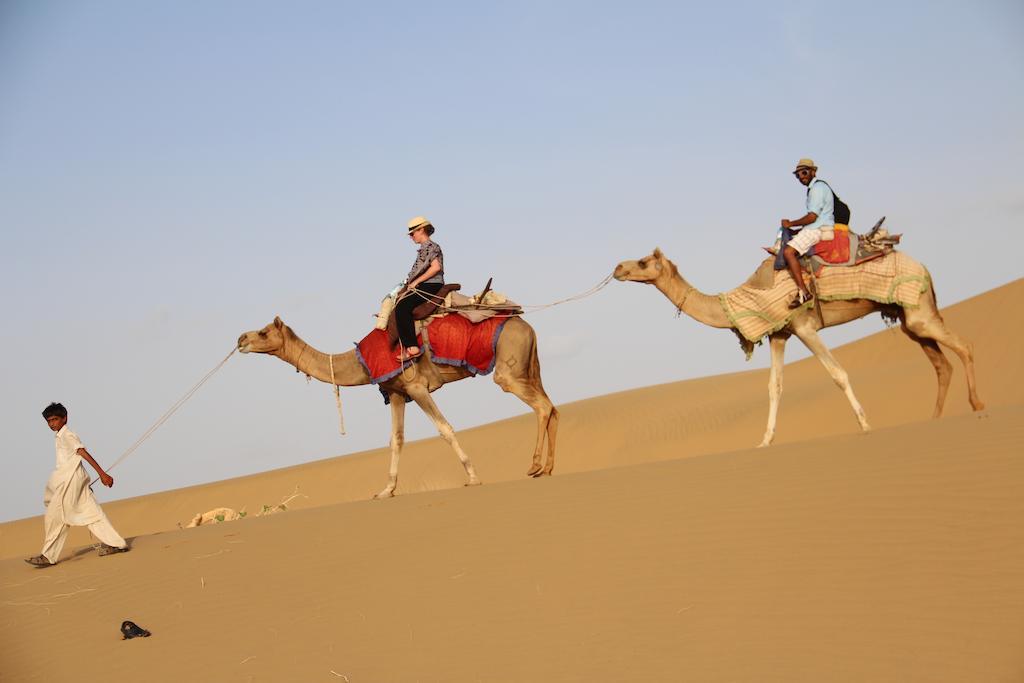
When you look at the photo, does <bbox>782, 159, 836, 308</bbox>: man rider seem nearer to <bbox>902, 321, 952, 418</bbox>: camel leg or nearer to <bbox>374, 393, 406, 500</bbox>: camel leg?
<bbox>902, 321, 952, 418</bbox>: camel leg

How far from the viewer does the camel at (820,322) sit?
12625mm

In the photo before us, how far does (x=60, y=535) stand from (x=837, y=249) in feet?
29.4

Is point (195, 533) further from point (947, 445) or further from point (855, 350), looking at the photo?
point (855, 350)

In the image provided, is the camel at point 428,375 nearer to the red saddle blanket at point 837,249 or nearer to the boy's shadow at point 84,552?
the boy's shadow at point 84,552

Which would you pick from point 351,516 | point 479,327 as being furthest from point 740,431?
point 351,516

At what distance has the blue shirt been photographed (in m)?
12.7

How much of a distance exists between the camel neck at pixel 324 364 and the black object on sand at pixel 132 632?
542 cm

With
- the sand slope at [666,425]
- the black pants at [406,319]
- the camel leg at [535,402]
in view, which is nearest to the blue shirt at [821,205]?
the camel leg at [535,402]

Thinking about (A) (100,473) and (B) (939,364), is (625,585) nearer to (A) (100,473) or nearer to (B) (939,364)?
(A) (100,473)

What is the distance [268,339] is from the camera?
45.4 ft

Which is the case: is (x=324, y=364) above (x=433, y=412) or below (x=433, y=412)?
above

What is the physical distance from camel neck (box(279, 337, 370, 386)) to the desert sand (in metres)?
1.99

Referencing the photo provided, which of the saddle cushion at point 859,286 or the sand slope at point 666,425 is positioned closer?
the saddle cushion at point 859,286

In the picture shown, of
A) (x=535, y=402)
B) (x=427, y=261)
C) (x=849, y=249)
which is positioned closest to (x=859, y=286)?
(x=849, y=249)
